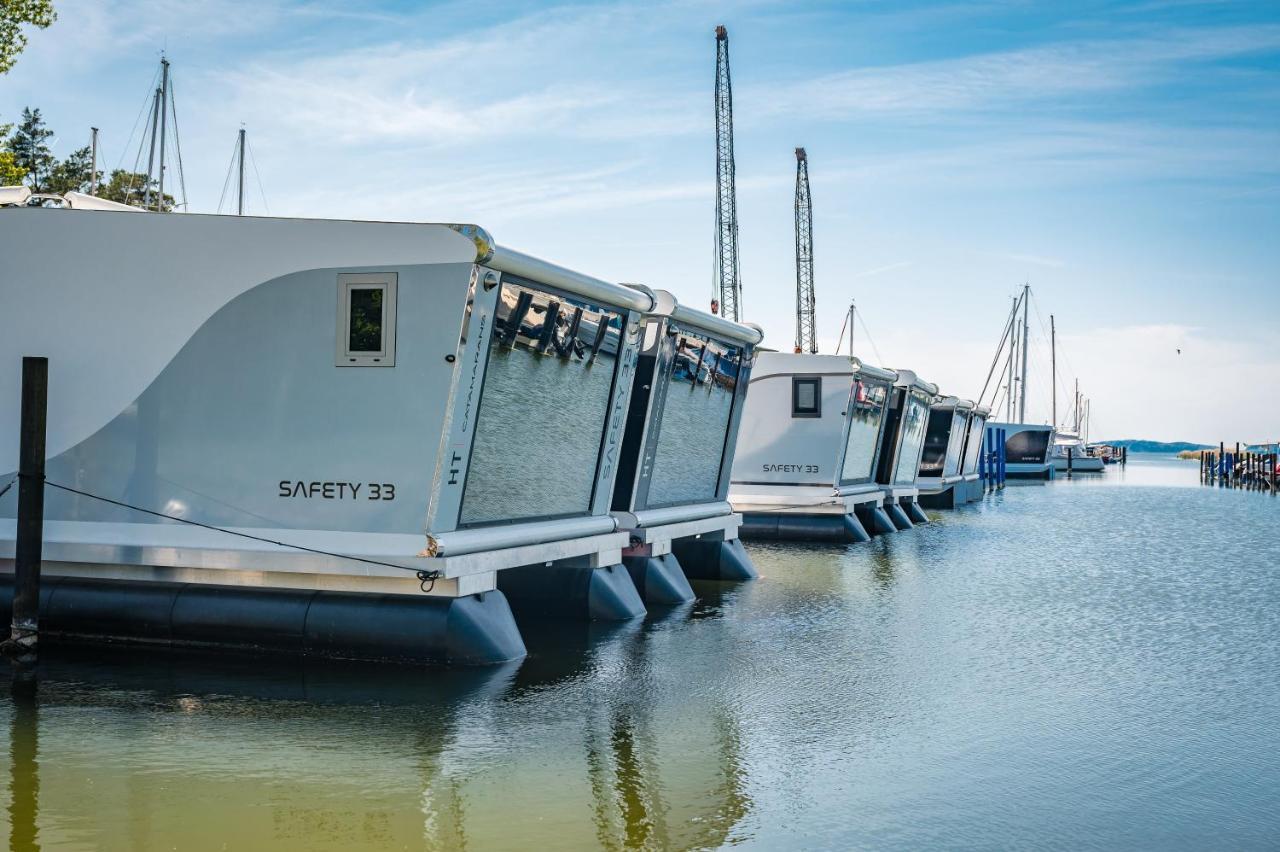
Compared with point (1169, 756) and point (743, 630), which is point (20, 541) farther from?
point (1169, 756)

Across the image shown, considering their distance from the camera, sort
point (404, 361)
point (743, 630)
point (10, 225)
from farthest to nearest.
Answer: point (743, 630)
point (10, 225)
point (404, 361)

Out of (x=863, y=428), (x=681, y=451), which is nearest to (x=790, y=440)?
(x=863, y=428)

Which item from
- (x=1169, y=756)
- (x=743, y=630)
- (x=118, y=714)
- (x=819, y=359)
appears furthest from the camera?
Answer: (x=819, y=359)

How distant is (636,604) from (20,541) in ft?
17.0

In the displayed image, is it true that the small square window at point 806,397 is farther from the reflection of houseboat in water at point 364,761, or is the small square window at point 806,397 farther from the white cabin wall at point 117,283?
the white cabin wall at point 117,283

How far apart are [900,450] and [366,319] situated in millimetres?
16958

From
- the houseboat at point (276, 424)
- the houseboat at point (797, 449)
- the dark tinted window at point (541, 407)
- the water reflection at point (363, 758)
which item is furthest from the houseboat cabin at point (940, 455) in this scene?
the water reflection at point (363, 758)

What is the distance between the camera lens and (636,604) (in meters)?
11.5

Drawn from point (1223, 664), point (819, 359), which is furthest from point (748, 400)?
point (1223, 664)

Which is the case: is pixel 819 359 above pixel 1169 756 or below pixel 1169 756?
above

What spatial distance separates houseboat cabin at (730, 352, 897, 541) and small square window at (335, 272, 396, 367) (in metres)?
11.5

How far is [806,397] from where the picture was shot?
1995 centimetres

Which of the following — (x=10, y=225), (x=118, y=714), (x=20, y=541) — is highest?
(x=10, y=225)

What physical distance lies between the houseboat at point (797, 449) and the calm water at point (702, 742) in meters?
7.81
